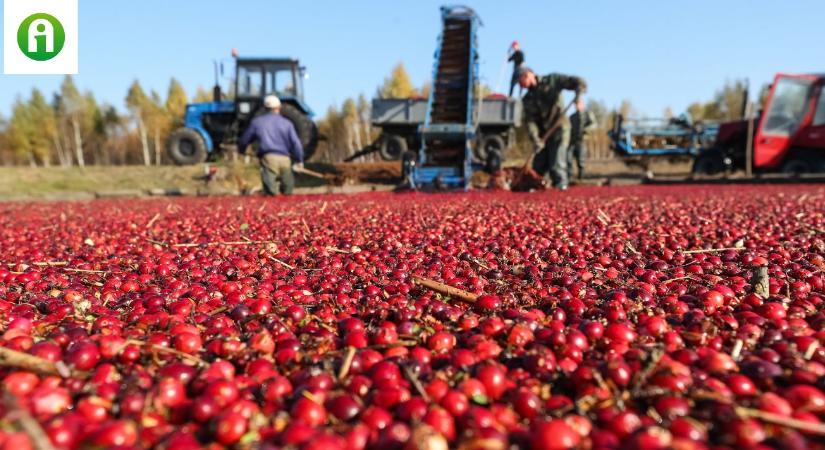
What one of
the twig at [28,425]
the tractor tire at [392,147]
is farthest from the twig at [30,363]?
the tractor tire at [392,147]

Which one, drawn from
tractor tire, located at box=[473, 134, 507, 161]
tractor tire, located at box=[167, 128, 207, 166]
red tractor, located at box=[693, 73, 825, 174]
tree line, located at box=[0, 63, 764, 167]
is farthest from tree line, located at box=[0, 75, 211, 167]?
red tractor, located at box=[693, 73, 825, 174]

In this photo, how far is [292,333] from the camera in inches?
73.0

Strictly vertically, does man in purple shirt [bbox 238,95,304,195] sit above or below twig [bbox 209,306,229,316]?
above

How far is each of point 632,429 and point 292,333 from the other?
1240 mm

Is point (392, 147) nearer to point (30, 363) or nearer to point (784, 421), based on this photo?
point (30, 363)

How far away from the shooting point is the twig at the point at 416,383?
1313mm

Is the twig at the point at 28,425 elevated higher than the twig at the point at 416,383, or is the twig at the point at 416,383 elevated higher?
the twig at the point at 28,425

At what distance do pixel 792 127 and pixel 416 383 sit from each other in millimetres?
17877

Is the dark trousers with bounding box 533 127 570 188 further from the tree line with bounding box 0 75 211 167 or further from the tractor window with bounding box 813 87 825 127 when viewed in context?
the tree line with bounding box 0 75 211 167

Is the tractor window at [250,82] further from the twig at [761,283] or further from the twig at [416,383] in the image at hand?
the twig at [416,383]

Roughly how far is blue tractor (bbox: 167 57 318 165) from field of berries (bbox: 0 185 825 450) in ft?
49.1

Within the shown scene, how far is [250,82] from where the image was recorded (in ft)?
59.1

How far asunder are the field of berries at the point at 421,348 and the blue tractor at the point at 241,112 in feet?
49.1

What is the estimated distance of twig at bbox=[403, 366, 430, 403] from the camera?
1313 mm
